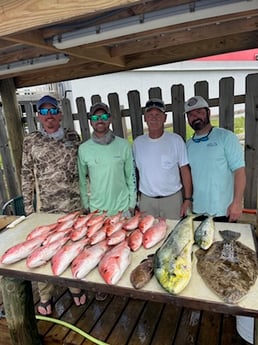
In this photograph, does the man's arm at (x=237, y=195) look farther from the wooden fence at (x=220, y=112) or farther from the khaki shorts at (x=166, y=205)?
the wooden fence at (x=220, y=112)

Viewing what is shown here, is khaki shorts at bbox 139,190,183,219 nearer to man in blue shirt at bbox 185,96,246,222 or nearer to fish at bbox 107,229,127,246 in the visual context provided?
man in blue shirt at bbox 185,96,246,222

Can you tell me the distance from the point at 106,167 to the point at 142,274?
1.34 m

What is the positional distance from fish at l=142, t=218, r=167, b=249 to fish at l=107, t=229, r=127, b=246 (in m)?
0.14

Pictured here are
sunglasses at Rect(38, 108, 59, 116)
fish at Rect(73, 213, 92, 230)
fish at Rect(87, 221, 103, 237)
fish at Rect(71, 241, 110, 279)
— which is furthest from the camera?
sunglasses at Rect(38, 108, 59, 116)

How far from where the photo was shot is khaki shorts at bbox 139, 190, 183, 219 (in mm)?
2742

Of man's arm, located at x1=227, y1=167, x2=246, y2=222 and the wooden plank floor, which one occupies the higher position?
man's arm, located at x1=227, y1=167, x2=246, y2=222

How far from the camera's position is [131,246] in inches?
66.1

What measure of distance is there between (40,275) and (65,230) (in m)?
0.41

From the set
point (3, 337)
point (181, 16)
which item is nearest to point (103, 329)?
point (3, 337)

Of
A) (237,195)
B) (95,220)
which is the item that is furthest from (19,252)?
(237,195)

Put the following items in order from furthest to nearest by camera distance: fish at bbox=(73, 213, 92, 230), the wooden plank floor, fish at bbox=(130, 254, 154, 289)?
the wooden plank floor
fish at bbox=(73, 213, 92, 230)
fish at bbox=(130, 254, 154, 289)

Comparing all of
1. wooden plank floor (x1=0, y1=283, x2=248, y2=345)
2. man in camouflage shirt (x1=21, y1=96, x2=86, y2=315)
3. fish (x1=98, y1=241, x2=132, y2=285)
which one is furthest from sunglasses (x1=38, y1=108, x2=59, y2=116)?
wooden plank floor (x1=0, y1=283, x2=248, y2=345)

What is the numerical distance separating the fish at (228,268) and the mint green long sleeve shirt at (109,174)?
3.96 feet

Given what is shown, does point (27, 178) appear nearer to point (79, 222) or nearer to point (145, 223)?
point (79, 222)
